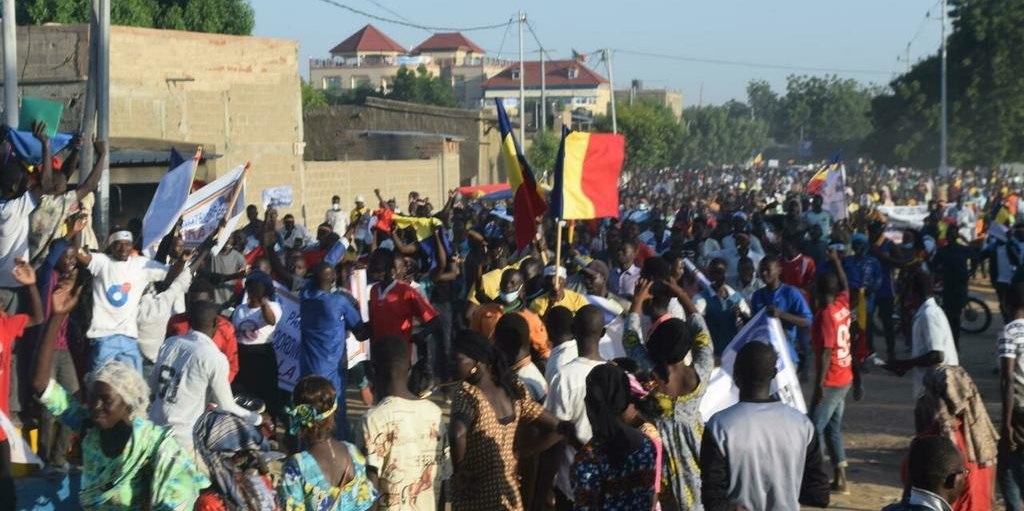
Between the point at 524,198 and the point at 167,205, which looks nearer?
the point at 167,205

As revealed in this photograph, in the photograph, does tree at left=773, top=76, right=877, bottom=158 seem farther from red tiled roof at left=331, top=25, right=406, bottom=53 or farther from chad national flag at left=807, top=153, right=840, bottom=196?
chad national flag at left=807, top=153, right=840, bottom=196

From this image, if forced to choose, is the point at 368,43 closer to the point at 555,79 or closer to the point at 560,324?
the point at 555,79

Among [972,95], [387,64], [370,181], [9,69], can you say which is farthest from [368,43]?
[9,69]

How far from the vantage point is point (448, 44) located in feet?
541

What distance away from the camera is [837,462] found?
963cm

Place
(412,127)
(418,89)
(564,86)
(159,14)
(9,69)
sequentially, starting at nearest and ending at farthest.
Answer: (9,69) < (412,127) < (159,14) < (418,89) < (564,86)

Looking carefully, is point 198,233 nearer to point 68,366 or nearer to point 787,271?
point 68,366

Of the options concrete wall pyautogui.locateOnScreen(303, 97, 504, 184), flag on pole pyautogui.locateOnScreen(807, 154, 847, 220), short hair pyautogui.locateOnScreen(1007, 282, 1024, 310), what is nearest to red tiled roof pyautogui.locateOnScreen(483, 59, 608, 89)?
concrete wall pyautogui.locateOnScreen(303, 97, 504, 184)

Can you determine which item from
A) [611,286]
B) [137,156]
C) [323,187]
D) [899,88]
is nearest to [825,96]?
[899,88]

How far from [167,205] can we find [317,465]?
5380mm

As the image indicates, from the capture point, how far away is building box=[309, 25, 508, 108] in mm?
151000

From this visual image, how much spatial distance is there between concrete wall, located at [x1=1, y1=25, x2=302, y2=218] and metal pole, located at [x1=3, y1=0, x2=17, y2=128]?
817 centimetres

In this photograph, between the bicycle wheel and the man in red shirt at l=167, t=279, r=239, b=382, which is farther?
the bicycle wheel

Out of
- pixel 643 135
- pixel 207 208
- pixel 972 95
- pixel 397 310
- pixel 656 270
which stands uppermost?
pixel 972 95
